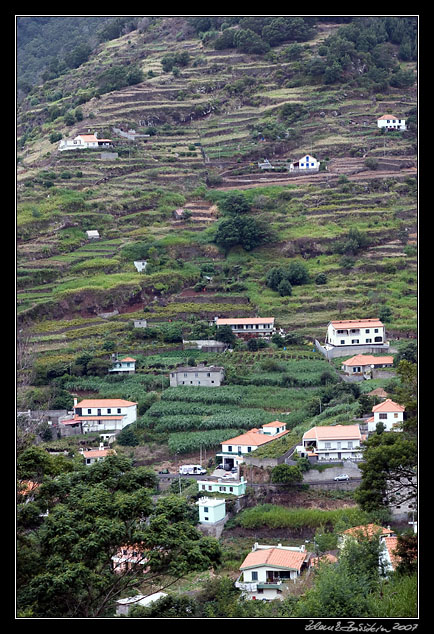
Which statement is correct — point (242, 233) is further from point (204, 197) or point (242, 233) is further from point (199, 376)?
point (199, 376)

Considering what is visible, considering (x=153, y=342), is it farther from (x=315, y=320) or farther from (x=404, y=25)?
(x=404, y=25)

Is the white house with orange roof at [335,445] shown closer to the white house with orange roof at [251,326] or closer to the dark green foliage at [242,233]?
the white house with orange roof at [251,326]

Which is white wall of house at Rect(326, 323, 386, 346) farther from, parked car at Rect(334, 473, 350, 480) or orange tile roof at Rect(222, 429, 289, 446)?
parked car at Rect(334, 473, 350, 480)

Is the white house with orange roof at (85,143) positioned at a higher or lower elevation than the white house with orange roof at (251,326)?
higher

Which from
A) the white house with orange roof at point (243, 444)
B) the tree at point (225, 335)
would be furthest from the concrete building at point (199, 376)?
the white house with orange roof at point (243, 444)

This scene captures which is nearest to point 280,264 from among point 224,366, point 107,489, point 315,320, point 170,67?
point 315,320

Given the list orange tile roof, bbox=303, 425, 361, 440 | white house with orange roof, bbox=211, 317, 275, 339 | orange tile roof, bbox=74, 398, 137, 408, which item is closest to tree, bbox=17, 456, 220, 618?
orange tile roof, bbox=303, 425, 361, 440
